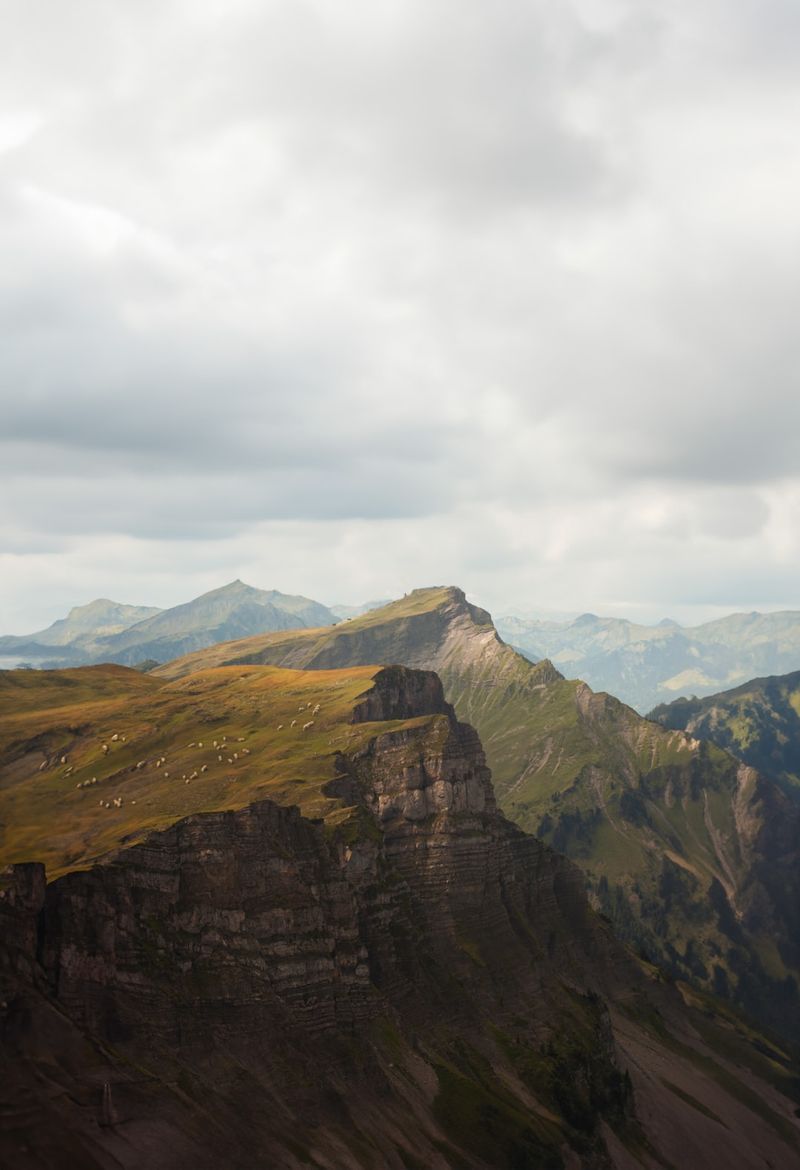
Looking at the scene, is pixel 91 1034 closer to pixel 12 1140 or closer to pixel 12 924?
pixel 12 924

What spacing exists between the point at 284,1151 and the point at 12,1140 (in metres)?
63.9

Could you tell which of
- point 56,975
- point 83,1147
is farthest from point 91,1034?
point 83,1147

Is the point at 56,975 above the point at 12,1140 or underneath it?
above

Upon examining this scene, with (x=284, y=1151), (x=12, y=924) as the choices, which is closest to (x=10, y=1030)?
(x=12, y=924)

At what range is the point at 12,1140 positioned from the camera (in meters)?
151

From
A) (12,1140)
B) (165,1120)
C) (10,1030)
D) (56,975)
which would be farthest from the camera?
(56,975)

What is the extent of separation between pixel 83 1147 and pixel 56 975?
42980 millimetres

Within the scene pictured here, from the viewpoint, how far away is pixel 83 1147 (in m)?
157

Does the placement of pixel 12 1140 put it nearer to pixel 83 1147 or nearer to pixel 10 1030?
pixel 83 1147

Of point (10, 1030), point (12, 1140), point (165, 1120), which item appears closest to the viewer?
point (12, 1140)

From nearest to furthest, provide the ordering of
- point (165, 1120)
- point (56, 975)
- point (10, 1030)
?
1. point (10, 1030)
2. point (165, 1120)
3. point (56, 975)

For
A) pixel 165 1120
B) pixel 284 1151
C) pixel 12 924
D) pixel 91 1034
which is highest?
pixel 12 924

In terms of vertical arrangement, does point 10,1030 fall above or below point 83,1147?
above

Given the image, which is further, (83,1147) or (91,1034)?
(91,1034)
